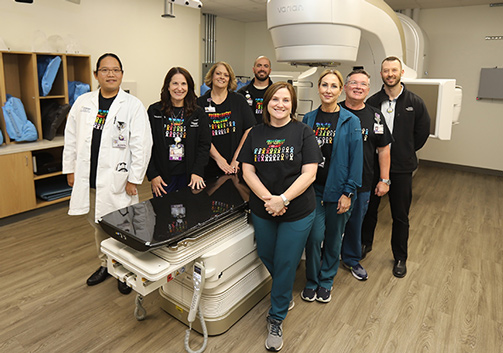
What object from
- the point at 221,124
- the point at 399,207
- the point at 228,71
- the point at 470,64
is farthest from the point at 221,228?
the point at 470,64

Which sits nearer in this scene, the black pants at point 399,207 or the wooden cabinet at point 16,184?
the black pants at point 399,207

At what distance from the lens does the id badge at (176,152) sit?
2242mm

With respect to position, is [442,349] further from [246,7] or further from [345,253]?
[246,7]

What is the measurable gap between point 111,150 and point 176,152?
0.37 m

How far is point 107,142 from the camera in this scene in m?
2.09

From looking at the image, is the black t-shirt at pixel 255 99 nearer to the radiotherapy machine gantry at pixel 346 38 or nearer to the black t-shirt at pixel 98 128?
the radiotherapy machine gantry at pixel 346 38

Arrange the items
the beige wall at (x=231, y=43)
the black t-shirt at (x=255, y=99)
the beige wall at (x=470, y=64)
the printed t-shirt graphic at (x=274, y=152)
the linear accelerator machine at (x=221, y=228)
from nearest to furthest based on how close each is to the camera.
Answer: the linear accelerator machine at (x=221, y=228) → the printed t-shirt graphic at (x=274, y=152) → the black t-shirt at (x=255, y=99) → the beige wall at (x=470, y=64) → the beige wall at (x=231, y=43)

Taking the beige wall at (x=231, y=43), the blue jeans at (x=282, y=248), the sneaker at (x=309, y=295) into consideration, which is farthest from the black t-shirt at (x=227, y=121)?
the beige wall at (x=231, y=43)

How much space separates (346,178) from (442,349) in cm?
97

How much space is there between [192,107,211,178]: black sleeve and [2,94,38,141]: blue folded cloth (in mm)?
1982

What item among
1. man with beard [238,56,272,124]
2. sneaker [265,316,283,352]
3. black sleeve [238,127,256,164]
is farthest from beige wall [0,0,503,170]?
sneaker [265,316,283,352]

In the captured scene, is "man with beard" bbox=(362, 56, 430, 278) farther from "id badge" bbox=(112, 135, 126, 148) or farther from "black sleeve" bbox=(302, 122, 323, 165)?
"id badge" bbox=(112, 135, 126, 148)

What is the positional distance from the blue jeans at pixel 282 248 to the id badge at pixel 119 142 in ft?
2.85

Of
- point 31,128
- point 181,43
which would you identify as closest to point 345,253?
point 31,128
